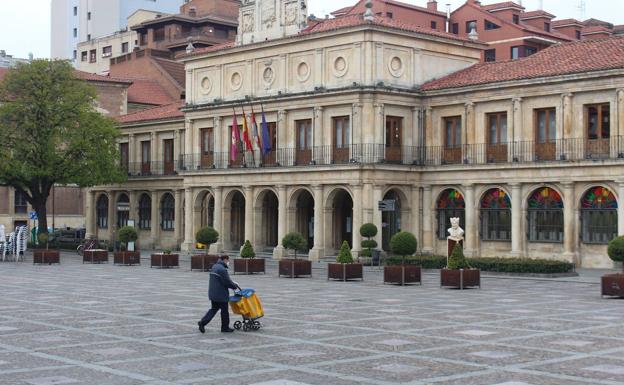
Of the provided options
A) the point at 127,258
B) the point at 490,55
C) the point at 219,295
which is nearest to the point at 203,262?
the point at 127,258

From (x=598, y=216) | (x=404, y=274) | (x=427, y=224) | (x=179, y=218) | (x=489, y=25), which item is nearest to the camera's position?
(x=404, y=274)

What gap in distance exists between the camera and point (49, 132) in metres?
61.3

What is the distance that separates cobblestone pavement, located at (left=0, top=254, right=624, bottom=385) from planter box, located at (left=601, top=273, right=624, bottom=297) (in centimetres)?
76

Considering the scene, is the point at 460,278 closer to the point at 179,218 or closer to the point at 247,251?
the point at 247,251

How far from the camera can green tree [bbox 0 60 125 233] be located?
6059 cm

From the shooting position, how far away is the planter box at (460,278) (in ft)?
110

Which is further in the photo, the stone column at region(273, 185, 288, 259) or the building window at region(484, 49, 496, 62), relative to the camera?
the building window at region(484, 49, 496, 62)

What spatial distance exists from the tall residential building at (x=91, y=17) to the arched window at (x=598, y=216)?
3106 inches

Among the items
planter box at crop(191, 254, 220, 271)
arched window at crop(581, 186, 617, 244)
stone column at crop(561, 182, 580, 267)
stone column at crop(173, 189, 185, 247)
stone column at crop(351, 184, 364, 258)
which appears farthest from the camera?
stone column at crop(173, 189, 185, 247)

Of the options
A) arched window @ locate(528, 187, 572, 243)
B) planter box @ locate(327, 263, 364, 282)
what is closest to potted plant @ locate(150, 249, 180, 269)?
planter box @ locate(327, 263, 364, 282)

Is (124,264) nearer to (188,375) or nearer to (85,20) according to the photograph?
(188,375)

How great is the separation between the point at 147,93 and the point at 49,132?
26.1 meters

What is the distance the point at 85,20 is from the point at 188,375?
351ft

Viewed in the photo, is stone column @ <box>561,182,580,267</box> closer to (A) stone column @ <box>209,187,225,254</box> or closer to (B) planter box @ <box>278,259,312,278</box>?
(B) planter box @ <box>278,259,312,278</box>
